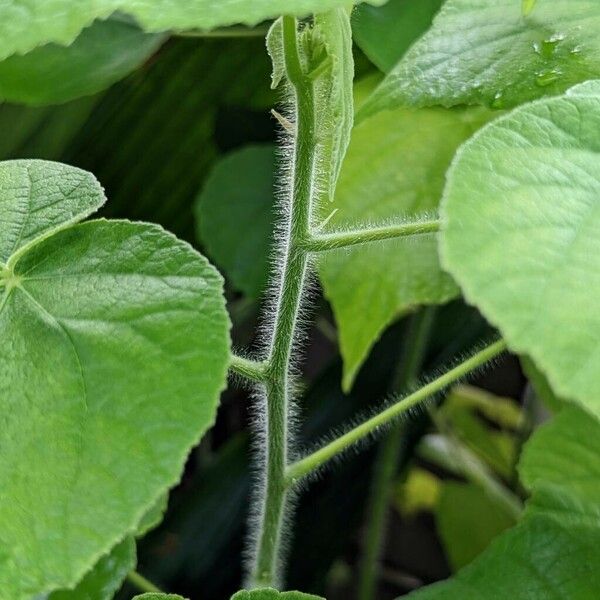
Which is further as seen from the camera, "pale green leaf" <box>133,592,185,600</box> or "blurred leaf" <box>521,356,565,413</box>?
"blurred leaf" <box>521,356,565,413</box>

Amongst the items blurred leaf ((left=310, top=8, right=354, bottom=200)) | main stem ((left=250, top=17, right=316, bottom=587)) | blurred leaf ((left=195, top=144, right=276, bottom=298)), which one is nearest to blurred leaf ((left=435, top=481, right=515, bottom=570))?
blurred leaf ((left=195, top=144, right=276, bottom=298))

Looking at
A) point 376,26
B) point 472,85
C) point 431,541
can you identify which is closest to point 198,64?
point 376,26

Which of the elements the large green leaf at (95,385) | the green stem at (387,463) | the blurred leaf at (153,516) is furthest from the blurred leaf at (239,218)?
the large green leaf at (95,385)

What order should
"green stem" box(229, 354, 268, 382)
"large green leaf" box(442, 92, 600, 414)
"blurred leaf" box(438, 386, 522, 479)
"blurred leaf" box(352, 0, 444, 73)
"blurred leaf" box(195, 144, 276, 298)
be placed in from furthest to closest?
"blurred leaf" box(438, 386, 522, 479), "blurred leaf" box(195, 144, 276, 298), "blurred leaf" box(352, 0, 444, 73), "green stem" box(229, 354, 268, 382), "large green leaf" box(442, 92, 600, 414)

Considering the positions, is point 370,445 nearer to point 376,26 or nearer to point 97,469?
point 376,26

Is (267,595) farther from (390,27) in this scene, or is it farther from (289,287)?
(390,27)

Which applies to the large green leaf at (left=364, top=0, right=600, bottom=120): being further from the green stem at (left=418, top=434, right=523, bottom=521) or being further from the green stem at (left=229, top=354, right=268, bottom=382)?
Answer: the green stem at (left=418, top=434, right=523, bottom=521)
